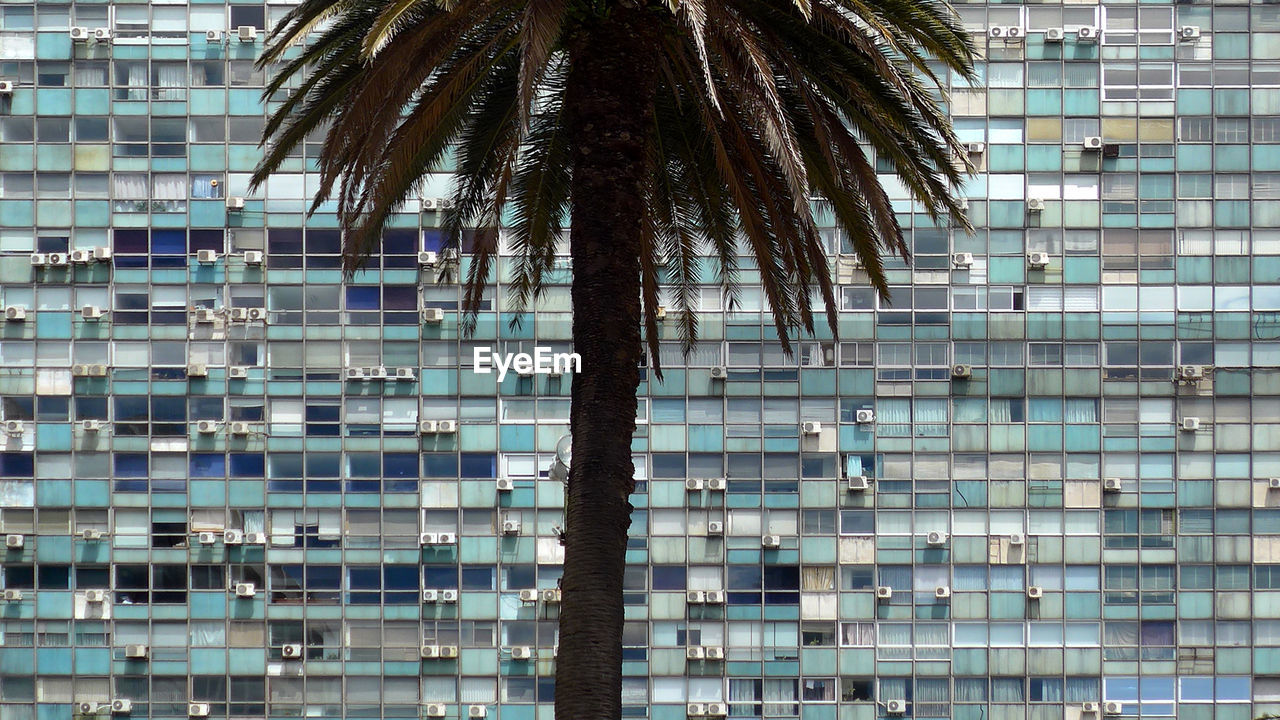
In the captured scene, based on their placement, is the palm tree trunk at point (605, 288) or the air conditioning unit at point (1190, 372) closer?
the palm tree trunk at point (605, 288)

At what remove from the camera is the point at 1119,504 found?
37.4m

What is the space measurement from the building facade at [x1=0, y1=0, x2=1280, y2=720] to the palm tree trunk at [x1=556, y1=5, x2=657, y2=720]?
1789 centimetres

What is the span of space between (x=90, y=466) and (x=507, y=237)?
10.0 meters

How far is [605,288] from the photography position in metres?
19.5

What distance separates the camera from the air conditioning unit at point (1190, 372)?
37.3 meters

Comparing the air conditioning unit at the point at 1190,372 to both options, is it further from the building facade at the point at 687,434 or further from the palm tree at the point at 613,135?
the palm tree at the point at 613,135

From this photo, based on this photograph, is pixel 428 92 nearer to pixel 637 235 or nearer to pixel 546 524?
pixel 637 235
